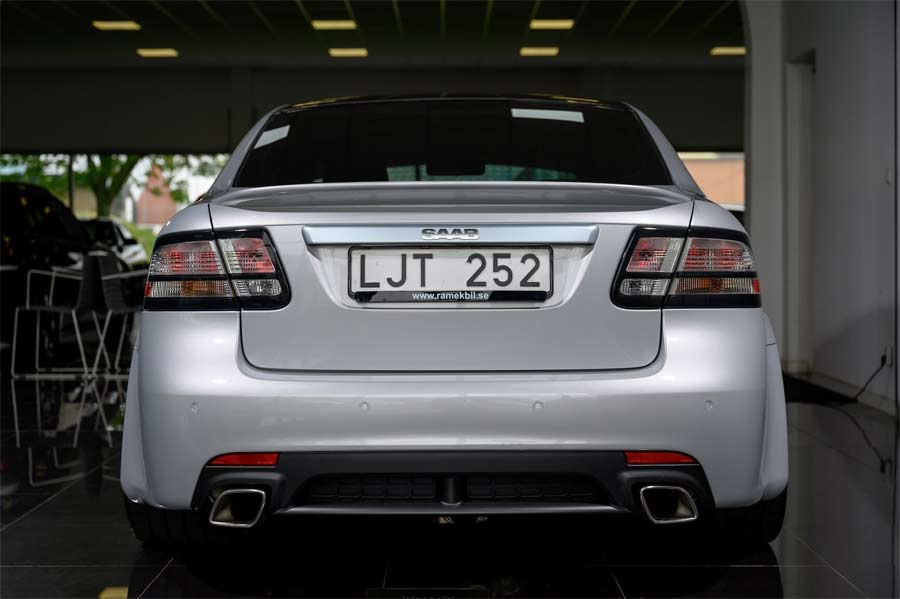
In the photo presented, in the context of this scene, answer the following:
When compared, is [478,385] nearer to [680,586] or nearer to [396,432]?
[396,432]

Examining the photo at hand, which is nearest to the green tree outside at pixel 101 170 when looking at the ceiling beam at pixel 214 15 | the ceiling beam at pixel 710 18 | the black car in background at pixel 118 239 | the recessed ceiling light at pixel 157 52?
the recessed ceiling light at pixel 157 52

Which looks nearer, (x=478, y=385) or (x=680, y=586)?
(x=478, y=385)

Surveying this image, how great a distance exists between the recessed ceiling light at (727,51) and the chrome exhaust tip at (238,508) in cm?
1580

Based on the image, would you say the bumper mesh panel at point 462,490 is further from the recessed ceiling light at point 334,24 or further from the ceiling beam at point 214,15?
the recessed ceiling light at point 334,24

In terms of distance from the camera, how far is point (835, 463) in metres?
4.38

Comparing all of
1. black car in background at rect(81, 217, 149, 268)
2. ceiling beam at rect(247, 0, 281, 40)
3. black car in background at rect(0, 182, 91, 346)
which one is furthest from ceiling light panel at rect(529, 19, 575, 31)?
black car in background at rect(0, 182, 91, 346)

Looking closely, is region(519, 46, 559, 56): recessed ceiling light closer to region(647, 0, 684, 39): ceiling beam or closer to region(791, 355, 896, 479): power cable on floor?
region(647, 0, 684, 39): ceiling beam

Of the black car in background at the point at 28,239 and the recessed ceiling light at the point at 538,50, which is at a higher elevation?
the recessed ceiling light at the point at 538,50

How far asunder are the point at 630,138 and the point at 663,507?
109 cm

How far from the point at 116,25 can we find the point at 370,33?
354 centimetres

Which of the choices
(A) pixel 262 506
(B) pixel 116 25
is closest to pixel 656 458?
(A) pixel 262 506

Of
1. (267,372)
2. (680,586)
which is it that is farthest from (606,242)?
(680,586)

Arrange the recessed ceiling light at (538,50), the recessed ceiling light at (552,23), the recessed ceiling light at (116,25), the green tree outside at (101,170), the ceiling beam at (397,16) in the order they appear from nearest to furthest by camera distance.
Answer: the ceiling beam at (397,16) < the recessed ceiling light at (552,23) < the recessed ceiling light at (116,25) < the recessed ceiling light at (538,50) < the green tree outside at (101,170)

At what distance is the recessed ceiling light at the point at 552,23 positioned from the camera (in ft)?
47.5
